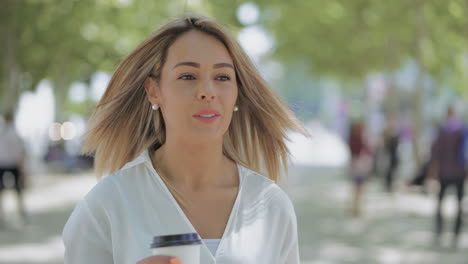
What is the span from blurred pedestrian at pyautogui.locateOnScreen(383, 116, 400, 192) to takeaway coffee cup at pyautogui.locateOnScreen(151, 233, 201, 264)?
760 inches

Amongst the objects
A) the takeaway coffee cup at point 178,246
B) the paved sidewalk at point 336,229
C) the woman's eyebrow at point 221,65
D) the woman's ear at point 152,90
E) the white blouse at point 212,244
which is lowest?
the paved sidewalk at point 336,229

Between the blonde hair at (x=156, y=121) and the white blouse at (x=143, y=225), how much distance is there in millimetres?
364

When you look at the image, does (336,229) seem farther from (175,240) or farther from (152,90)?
(175,240)

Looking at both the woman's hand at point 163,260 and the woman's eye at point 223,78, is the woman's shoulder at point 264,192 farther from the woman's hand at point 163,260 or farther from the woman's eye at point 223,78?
the woman's hand at point 163,260

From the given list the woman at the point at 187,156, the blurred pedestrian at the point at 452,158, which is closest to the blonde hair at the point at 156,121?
the woman at the point at 187,156

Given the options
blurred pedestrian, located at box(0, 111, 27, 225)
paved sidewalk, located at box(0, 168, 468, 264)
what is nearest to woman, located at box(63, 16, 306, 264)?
paved sidewalk, located at box(0, 168, 468, 264)

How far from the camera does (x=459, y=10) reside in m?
14.9

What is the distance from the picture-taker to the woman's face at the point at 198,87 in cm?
265

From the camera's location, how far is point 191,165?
2766mm

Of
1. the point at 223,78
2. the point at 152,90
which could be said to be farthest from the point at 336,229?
the point at 223,78

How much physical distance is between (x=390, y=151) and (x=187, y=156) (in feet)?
64.4

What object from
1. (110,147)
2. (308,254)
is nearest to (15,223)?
(308,254)

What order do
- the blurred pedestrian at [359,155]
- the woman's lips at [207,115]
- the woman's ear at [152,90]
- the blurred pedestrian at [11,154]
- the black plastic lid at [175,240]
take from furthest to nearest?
the blurred pedestrian at [359,155] → the blurred pedestrian at [11,154] → the woman's ear at [152,90] → the woman's lips at [207,115] → the black plastic lid at [175,240]

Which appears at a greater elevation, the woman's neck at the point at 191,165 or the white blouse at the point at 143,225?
the woman's neck at the point at 191,165
